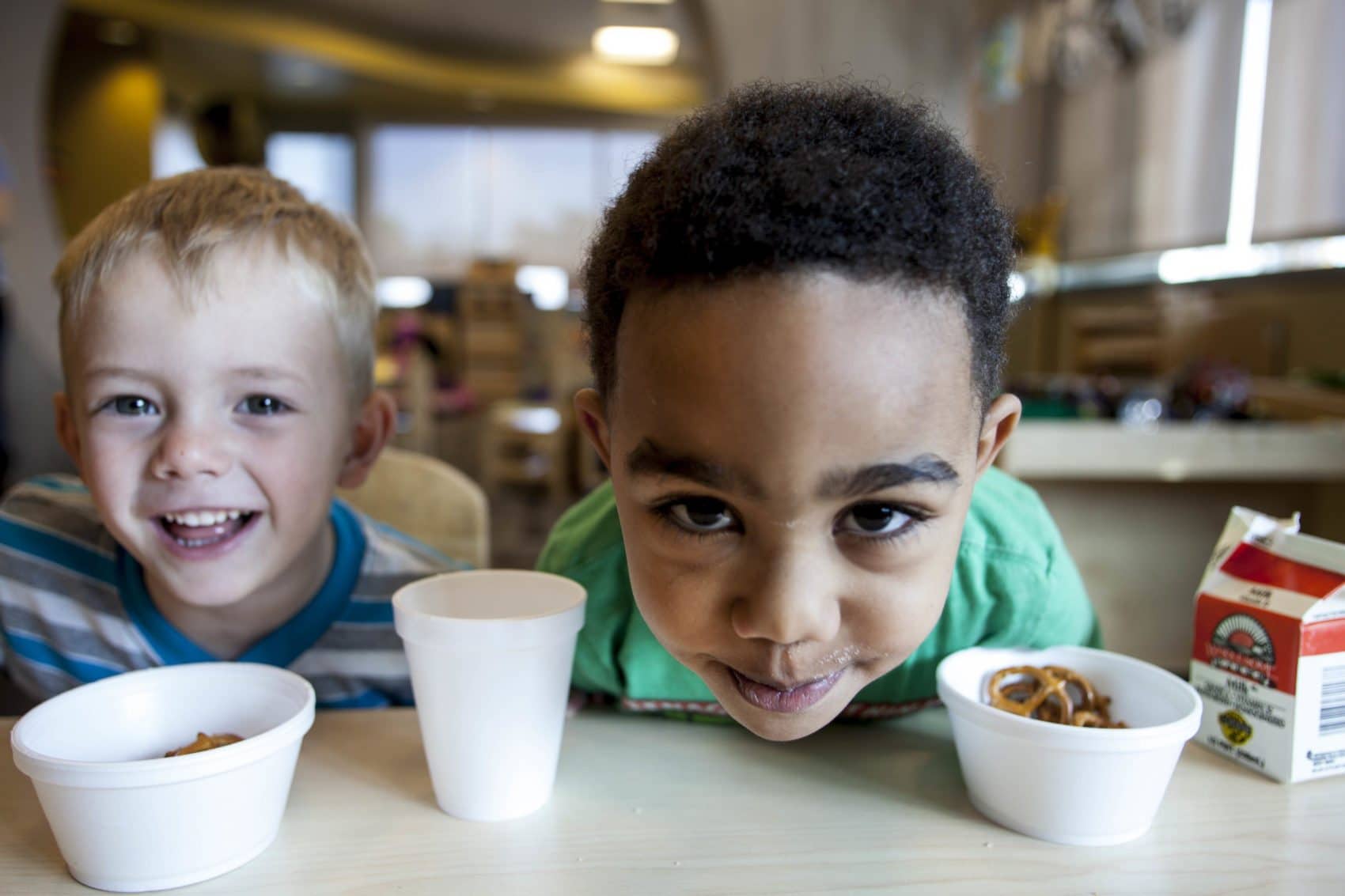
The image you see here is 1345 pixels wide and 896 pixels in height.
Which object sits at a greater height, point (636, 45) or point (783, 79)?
point (636, 45)

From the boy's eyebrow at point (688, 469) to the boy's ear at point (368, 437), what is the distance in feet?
1.51

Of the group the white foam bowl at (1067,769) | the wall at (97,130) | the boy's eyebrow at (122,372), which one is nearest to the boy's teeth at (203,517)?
the boy's eyebrow at (122,372)

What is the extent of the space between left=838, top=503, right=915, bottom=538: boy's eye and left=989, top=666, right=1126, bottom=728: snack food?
0.21 meters

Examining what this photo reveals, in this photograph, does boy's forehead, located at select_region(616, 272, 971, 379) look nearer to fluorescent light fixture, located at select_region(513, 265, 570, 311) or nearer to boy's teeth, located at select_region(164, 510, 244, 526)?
boy's teeth, located at select_region(164, 510, 244, 526)

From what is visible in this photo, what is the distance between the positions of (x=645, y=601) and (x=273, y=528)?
0.41m

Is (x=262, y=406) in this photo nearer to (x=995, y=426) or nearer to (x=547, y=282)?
(x=995, y=426)

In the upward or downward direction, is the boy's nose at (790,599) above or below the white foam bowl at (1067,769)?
above

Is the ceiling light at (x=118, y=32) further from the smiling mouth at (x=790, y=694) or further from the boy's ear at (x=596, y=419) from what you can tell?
the smiling mouth at (x=790, y=694)

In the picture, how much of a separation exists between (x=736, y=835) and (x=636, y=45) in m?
6.98

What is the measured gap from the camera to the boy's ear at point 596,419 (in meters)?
0.58

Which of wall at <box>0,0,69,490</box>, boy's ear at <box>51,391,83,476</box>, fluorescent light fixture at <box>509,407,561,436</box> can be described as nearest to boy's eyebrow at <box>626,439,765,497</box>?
boy's ear at <box>51,391,83,476</box>

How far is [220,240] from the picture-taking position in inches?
30.4

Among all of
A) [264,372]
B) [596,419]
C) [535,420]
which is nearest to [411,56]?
[535,420]

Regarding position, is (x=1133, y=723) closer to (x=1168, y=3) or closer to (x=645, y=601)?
(x=645, y=601)
